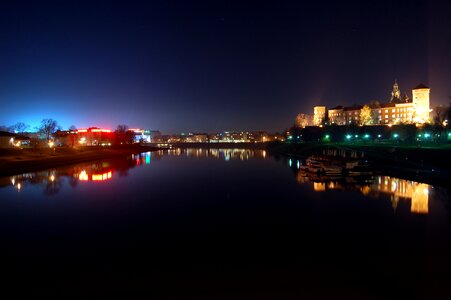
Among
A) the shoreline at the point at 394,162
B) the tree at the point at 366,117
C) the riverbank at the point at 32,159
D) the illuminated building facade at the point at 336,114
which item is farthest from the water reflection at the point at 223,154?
the illuminated building facade at the point at 336,114

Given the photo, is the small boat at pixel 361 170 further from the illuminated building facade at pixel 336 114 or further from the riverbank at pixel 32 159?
the illuminated building facade at pixel 336 114

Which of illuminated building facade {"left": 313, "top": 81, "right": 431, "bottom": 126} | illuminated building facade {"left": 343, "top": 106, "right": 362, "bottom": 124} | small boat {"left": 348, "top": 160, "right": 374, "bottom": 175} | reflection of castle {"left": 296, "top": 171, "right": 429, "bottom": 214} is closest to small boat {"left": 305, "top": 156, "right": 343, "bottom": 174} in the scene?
small boat {"left": 348, "top": 160, "right": 374, "bottom": 175}

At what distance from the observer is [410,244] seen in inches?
424

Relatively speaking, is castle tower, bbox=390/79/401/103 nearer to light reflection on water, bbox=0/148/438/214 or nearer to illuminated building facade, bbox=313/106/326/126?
illuminated building facade, bbox=313/106/326/126

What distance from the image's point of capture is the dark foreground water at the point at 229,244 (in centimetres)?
772

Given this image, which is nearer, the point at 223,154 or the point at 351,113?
the point at 223,154

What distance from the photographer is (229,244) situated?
10828mm

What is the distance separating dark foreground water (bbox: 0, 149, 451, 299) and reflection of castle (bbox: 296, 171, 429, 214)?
0.59 feet

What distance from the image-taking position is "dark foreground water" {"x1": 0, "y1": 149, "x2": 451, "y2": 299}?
7.72 metres

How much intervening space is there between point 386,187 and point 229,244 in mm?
14613

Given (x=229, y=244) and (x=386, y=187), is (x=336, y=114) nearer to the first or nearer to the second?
(x=386, y=187)

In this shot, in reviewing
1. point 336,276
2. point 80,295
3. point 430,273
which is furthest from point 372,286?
point 80,295

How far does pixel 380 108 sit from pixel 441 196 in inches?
3145

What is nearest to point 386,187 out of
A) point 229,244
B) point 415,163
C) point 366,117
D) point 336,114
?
point 415,163
